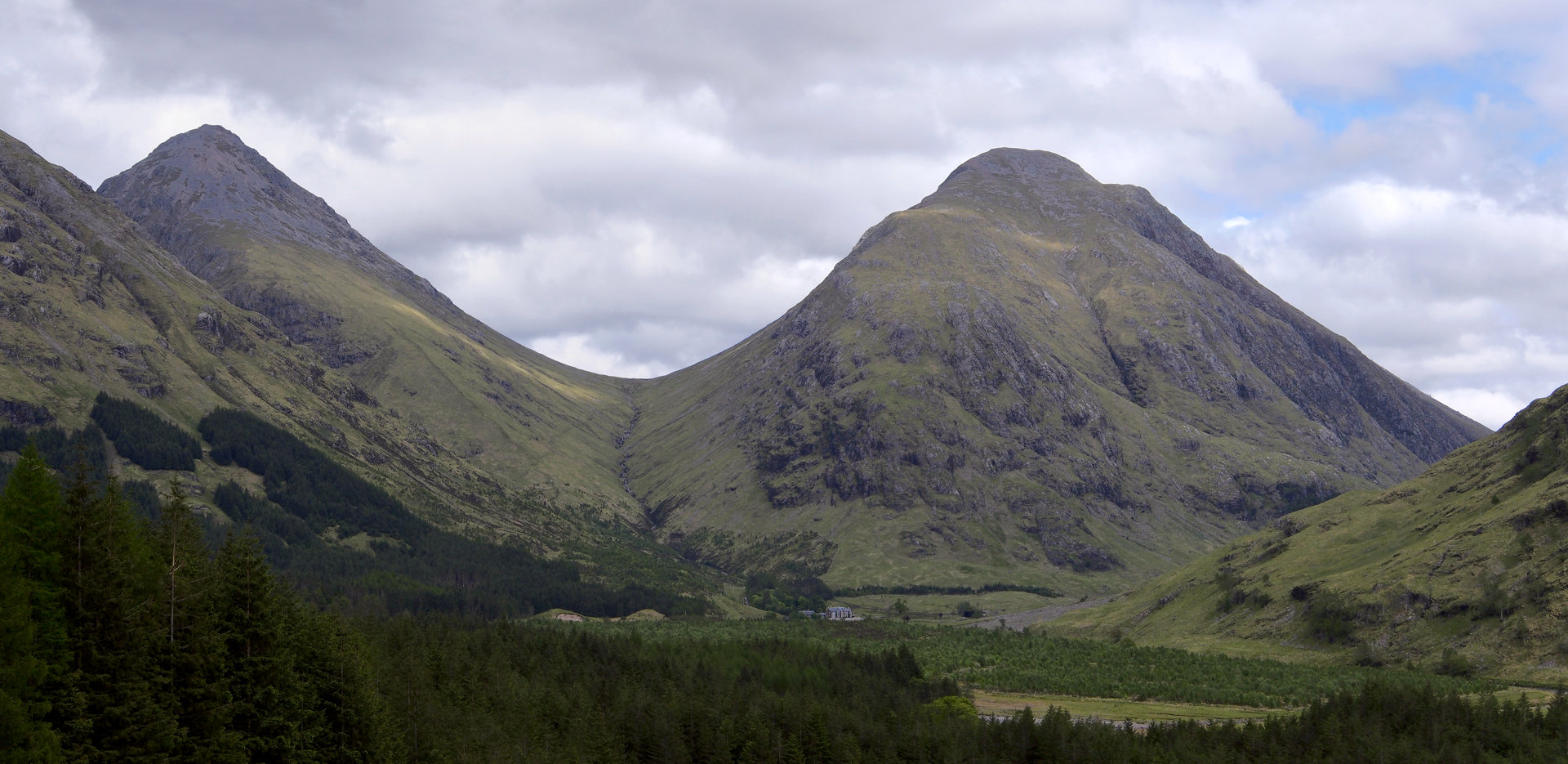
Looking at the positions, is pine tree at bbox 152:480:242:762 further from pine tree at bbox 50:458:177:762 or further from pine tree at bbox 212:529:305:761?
pine tree at bbox 212:529:305:761

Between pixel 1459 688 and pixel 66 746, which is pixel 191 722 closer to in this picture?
pixel 66 746

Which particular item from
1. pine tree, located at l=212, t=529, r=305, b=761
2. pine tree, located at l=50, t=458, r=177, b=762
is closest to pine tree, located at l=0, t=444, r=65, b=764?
pine tree, located at l=50, t=458, r=177, b=762

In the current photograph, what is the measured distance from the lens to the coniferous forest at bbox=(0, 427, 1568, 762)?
63.3m

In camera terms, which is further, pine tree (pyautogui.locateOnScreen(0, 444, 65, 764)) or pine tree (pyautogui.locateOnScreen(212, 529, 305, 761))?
pine tree (pyautogui.locateOnScreen(212, 529, 305, 761))

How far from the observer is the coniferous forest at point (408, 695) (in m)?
63.3

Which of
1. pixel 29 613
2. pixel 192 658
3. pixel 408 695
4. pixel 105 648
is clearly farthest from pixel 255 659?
pixel 408 695

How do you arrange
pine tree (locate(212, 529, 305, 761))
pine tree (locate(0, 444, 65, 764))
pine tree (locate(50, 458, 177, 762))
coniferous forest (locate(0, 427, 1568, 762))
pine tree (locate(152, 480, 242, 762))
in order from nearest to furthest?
1. pine tree (locate(0, 444, 65, 764))
2. pine tree (locate(50, 458, 177, 762))
3. coniferous forest (locate(0, 427, 1568, 762))
4. pine tree (locate(152, 480, 242, 762))
5. pine tree (locate(212, 529, 305, 761))

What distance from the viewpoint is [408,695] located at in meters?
109

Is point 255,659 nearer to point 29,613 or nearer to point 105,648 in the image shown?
point 105,648

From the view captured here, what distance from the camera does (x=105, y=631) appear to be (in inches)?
2562

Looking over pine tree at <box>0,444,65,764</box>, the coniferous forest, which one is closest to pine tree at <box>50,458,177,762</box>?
the coniferous forest

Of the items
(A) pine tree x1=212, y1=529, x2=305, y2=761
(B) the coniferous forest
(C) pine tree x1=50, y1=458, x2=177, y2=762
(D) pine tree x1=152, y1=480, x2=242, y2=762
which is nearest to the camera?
(C) pine tree x1=50, y1=458, x2=177, y2=762

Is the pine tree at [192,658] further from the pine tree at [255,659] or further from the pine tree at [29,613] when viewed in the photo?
the pine tree at [29,613]

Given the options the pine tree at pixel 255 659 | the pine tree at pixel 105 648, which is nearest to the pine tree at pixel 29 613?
the pine tree at pixel 105 648
